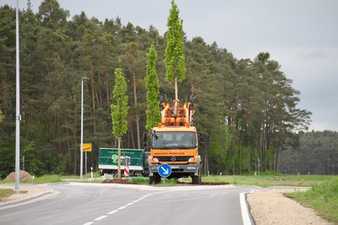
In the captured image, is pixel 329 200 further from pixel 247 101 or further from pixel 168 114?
pixel 247 101

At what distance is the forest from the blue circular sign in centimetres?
3636

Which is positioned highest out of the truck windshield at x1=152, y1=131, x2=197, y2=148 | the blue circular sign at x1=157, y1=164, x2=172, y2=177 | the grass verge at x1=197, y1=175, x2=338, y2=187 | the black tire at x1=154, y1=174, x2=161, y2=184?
the truck windshield at x1=152, y1=131, x2=197, y2=148

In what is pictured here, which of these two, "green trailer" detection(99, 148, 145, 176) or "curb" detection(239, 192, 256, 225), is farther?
"green trailer" detection(99, 148, 145, 176)

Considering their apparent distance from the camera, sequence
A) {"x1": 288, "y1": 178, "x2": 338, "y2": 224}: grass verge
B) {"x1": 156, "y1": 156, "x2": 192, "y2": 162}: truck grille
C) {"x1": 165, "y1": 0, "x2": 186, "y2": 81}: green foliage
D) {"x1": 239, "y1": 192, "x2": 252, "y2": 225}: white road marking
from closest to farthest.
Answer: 1. {"x1": 239, "y1": 192, "x2": 252, "y2": 225}: white road marking
2. {"x1": 288, "y1": 178, "x2": 338, "y2": 224}: grass verge
3. {"x1": 156, "y1": 156, "x2": 192, "y2": 162}: truck grille
4. {"x1": 165, "y1": 0, "x2": 186, "y2": 81}: green foliage

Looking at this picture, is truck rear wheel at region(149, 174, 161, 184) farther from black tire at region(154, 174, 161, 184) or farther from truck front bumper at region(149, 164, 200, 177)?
truck front bumper at region(149, 164, 200, 177)

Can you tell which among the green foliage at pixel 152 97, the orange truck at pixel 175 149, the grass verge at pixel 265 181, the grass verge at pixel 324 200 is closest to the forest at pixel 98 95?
the grass verge at pixel 265 181

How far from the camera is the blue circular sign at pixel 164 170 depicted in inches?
1352

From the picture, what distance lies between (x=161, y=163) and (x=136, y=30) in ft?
253

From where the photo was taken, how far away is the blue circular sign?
113 ft

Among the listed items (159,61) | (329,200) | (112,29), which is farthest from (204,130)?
(329,200)

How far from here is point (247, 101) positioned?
10000 centimetres

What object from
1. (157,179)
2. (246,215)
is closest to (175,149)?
(157,179)

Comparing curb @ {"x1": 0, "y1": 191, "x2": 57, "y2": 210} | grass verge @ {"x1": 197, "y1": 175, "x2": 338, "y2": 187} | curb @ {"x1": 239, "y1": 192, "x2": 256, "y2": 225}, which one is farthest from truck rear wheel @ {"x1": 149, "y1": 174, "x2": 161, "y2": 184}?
curb @ {"x1": 239, "y1": 192, "x2": 256, "y2": 225}

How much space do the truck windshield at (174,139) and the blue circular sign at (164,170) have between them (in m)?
1.05
